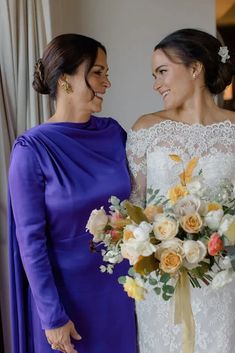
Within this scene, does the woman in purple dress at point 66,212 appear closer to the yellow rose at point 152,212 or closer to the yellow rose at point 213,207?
the yellow rose at point 152,212

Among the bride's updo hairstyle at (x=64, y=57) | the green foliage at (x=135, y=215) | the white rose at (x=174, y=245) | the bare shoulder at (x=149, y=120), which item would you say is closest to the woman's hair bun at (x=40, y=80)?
the bride's updo hairstyle at (x=64, y=57)

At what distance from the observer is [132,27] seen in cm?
269

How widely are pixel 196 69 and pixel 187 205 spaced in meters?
0.63

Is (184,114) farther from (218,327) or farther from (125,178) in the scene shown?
(218,327)

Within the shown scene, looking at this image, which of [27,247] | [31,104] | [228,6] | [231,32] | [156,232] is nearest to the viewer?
[156,232]

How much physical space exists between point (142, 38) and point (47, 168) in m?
1.62

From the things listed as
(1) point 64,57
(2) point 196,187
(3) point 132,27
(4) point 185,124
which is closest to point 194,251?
(2) point 196,187

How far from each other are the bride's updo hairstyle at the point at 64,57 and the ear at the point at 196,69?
0.32 metres

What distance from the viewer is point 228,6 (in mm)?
4988

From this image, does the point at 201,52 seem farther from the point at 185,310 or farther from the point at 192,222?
the point at 185,310

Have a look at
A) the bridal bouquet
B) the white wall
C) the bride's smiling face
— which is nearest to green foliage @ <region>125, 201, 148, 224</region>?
the bridal bouquet

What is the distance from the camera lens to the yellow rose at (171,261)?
1.01 m

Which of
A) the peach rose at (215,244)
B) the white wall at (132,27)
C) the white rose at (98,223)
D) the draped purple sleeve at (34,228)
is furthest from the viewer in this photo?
the white wall at (132,27)

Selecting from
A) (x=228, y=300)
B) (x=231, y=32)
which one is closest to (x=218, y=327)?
(x=228, y=300)
